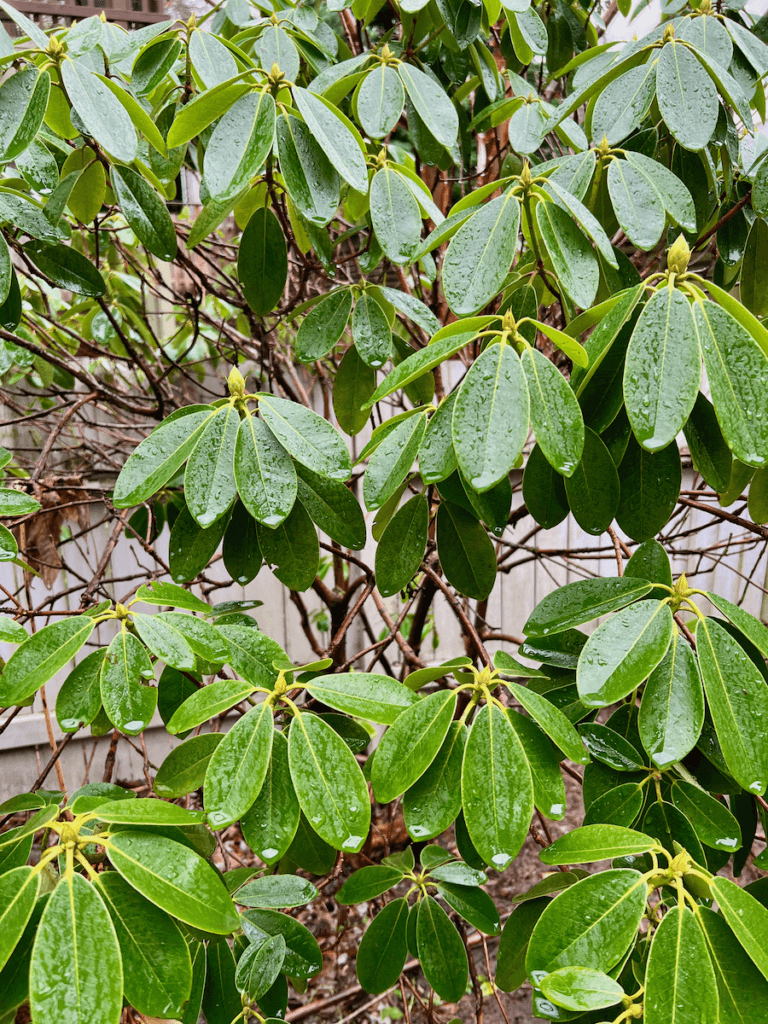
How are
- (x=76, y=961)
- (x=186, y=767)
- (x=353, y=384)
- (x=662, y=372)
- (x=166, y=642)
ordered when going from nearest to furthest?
1. (x=76, y=961)
2. (x=662, y=372)
3. (x=166, y=642)
4. (x=186, y=767)
5. (x=353, y=384)

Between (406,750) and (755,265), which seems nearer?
(406,750)

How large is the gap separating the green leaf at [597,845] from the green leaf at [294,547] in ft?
1.39

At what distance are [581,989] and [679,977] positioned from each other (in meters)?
0.07

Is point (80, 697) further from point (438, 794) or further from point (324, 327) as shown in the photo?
point (324, 327)

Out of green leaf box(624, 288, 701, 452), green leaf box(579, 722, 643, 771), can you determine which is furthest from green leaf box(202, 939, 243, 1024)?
green leaf box(624, 288, 701, 452)

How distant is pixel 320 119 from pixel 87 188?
473 millimetres

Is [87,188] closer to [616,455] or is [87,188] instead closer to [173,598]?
[173,598]

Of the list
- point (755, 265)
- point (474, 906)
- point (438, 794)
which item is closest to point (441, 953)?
point (474, 906)

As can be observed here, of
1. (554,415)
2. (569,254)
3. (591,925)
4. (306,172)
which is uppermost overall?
(306,172)

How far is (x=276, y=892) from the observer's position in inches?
36.0

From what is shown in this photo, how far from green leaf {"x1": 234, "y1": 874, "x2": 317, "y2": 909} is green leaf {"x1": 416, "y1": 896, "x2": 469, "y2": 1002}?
0.15 meters

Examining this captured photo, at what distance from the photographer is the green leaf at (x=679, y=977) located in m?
0.47

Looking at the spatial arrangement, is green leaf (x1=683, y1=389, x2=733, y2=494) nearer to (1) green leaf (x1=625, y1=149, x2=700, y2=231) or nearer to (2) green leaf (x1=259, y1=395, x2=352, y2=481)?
(1) green leaf (x1=625, y1=149, x2=700, y2=231)

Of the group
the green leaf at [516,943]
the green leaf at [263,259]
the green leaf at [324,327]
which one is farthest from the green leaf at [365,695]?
the green leaf at [263,259]
